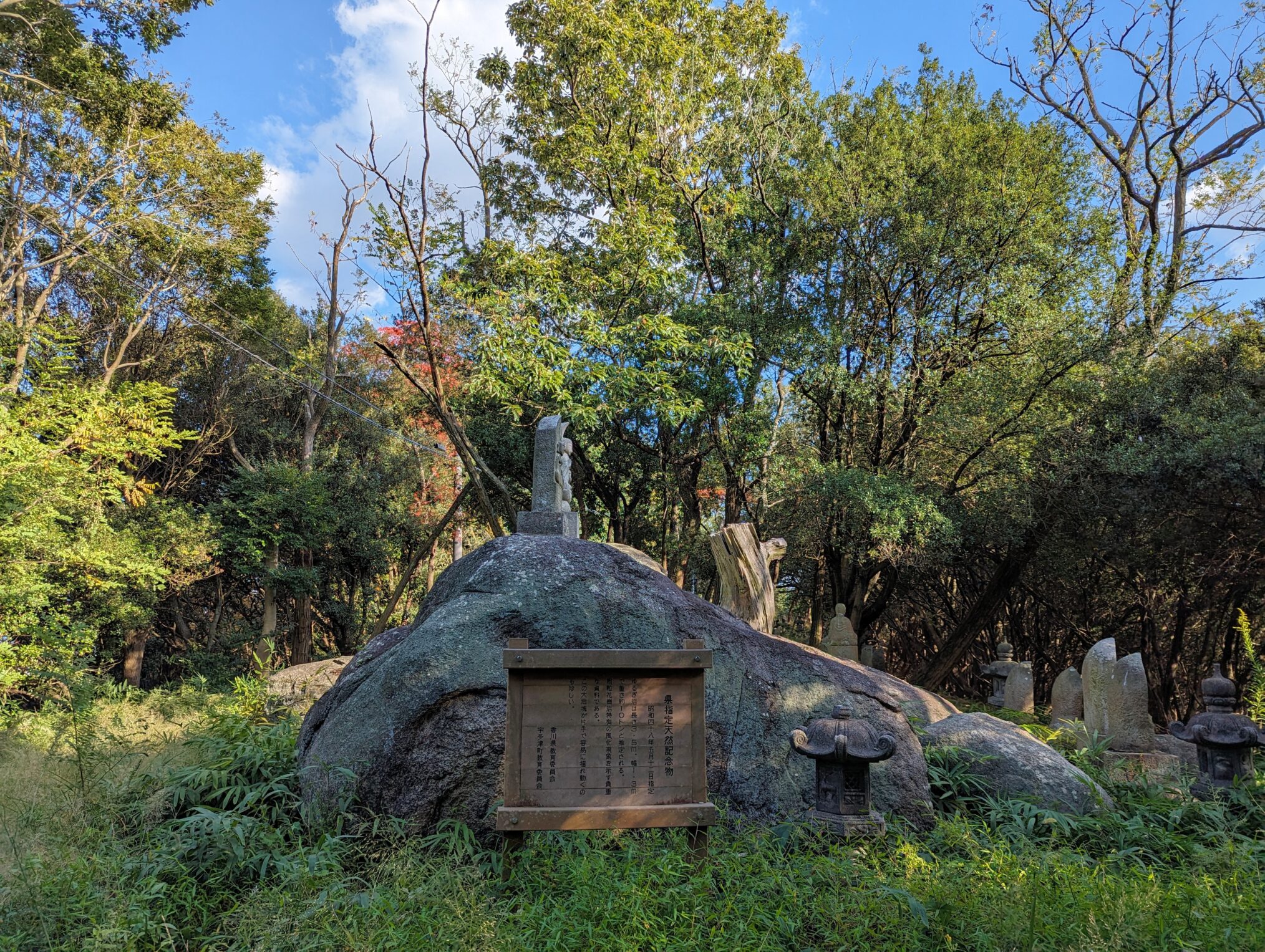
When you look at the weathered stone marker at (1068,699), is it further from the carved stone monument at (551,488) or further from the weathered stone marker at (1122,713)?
the carved stone monument at (551,488)

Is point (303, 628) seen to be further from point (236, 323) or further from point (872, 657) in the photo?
point (872, 657)

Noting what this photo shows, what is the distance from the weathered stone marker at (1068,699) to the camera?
9211 mm

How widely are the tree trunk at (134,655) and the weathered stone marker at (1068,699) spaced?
14854 millimetres

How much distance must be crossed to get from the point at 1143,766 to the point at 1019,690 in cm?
536

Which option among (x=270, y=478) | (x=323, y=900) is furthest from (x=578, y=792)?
(x=270, y=478)

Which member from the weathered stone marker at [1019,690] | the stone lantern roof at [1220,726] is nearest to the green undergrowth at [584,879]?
the stone lantern roof at [1220,726]

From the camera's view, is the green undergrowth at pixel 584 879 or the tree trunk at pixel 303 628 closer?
the green undergrowth at pixel 584 879

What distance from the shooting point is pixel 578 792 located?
145 inches

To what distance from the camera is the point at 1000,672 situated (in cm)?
1142

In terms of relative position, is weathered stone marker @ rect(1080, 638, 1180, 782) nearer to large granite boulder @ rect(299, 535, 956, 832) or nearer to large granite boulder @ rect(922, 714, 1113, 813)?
large granite boulder @ rect(922, 714, 1113, 813)

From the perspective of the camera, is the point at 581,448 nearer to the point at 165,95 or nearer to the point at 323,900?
the point at 165,95

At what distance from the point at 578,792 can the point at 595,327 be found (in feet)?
28.2

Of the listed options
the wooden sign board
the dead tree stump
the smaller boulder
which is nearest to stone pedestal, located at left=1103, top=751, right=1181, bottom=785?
the wooden sign board

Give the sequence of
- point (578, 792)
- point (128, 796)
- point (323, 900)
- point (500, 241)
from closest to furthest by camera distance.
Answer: point (323, 900)
point (578, 792)
point (128, 796)
point (500, 241)
